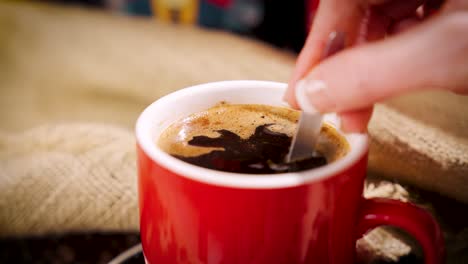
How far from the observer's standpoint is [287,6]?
3.66 ft

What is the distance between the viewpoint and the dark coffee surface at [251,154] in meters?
0.39

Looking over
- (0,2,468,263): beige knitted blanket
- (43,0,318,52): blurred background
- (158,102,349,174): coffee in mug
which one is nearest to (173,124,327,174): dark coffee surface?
(158,102,349,174): coffee in mug

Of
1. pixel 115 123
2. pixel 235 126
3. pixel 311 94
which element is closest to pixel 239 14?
pixel 115 123

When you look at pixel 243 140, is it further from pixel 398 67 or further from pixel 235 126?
pixel 398 67

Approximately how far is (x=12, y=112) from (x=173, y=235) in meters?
0.81

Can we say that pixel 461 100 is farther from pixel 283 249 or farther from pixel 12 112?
pixel 12 112

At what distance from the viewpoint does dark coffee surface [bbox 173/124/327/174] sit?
1.28 ft

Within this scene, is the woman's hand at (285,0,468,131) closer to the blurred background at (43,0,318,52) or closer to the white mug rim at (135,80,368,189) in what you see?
the white mug rim at (135,80,368,189)

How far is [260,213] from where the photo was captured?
1.07ft

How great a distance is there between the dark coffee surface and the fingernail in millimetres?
54

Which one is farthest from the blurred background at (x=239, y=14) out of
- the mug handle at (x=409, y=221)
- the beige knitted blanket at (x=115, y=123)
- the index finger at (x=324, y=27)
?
the mug handle at (x=409, y=221)

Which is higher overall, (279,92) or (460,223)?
(279,92)

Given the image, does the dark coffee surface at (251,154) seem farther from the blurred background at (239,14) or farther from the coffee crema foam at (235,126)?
the blurred background at (239,14)

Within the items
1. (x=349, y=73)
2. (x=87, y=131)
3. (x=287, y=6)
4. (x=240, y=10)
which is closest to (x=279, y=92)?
(x=349, y=73)
